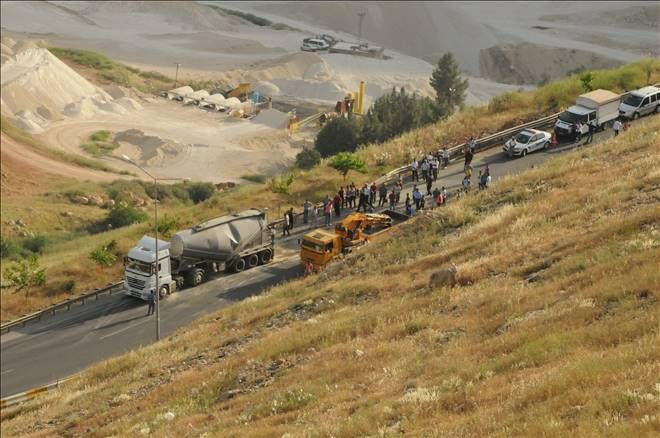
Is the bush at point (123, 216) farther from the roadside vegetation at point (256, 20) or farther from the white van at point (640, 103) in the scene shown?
the roadside vegetation at point (256, 20)

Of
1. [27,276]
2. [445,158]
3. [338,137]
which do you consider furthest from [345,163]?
[338,137]

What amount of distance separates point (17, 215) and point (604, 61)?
317 feet

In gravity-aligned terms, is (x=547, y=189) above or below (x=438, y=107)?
above

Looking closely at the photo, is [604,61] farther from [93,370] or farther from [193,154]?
[93,370]

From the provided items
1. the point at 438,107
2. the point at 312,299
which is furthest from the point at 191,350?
the point at 438,107

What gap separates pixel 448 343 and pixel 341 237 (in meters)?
19.8

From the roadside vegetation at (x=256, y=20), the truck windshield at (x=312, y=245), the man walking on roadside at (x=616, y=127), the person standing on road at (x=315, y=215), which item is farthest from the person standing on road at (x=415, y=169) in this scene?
the roadside vegetation at (x=256, y=20)

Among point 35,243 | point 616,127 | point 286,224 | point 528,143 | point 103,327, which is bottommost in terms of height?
point 35,243

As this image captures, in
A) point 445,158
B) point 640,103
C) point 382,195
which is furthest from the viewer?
point 640,103

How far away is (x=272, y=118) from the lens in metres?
96.3

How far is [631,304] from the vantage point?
16.7 metres

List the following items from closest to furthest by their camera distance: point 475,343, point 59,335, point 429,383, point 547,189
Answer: point 429,383 → point 475,343 → point 547,189 → point 59,335

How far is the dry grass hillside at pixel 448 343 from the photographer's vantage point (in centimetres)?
1341

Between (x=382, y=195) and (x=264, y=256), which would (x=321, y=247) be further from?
(x=382, y=195)
